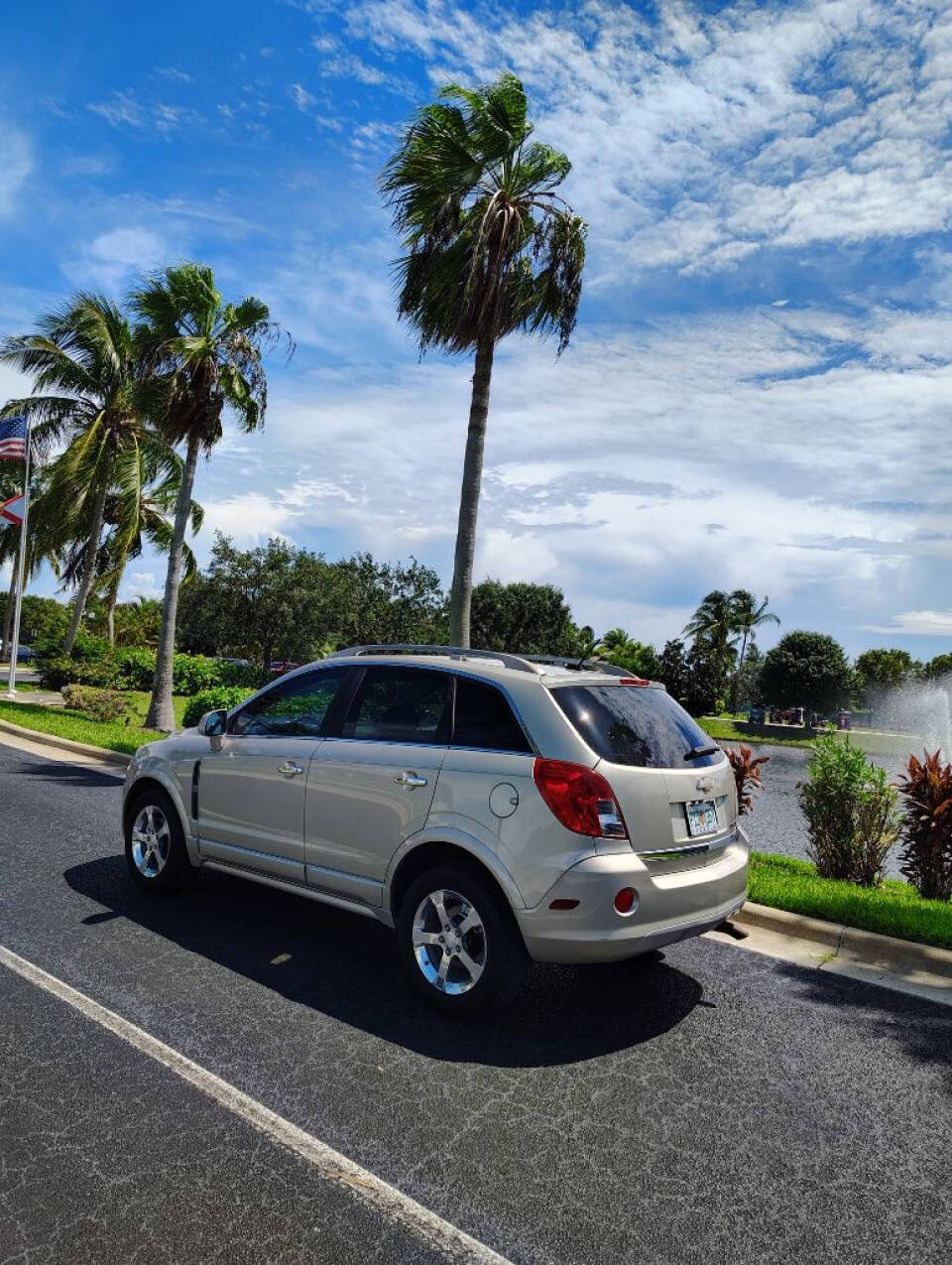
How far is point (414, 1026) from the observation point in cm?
412

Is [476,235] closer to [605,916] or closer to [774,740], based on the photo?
[605,916]

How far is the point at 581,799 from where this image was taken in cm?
398

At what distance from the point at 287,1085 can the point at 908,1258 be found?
2.20 meters

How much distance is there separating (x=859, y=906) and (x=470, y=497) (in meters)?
8.12

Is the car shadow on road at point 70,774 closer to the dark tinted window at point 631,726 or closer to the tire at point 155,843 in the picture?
the tire at point 155,843

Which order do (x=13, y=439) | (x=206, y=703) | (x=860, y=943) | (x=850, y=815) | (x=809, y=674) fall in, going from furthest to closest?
1. (x=809, y=674)
2. (x=13, y=439)
3. (x=206, y=703)
4. (x=850, y=815)
5. (x=860, y=943)

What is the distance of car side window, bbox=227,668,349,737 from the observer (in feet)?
17.2

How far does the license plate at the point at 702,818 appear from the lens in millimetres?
4371

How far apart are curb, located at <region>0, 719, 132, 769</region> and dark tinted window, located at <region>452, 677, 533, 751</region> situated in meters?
9.80

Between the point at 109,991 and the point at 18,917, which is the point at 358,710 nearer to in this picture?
the point at 109,991

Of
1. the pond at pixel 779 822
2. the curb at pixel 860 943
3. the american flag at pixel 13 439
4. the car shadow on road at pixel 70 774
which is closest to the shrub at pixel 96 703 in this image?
the american flag at pixel 13 439

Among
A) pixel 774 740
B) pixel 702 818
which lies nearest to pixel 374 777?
pixel 702 818

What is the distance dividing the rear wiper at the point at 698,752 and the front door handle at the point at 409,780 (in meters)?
1.35

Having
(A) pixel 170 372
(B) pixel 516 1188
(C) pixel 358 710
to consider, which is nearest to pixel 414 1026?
(B) pixel 516 1188
